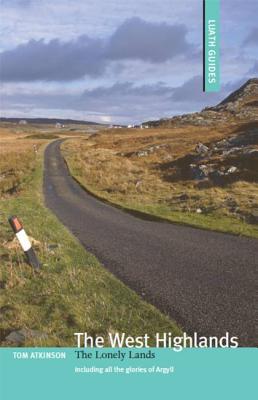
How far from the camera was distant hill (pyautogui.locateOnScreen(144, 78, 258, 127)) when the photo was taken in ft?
440

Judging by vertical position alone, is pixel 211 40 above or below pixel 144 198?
above

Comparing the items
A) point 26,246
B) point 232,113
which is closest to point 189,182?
point 26,246

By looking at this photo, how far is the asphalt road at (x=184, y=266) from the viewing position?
380 inches

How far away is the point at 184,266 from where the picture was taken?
1348cm

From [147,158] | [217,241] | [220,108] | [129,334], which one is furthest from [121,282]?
[220,108]

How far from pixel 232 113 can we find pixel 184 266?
135m

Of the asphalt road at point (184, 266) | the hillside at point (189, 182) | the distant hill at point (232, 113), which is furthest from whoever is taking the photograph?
the distant hill at point (232, 113)

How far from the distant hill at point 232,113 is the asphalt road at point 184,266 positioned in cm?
10810

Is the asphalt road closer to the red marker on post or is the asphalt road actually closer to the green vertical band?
the red marker on post

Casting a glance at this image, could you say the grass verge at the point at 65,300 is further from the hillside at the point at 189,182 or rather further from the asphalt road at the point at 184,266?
the hillside at the point at 189,182

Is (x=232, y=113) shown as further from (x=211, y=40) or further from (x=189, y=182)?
(x=211, y=40)

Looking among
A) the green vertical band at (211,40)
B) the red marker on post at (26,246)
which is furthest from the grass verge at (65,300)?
the green vertical band at (211,40)

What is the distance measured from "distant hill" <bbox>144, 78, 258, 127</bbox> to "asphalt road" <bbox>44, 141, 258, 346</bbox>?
108 metres
